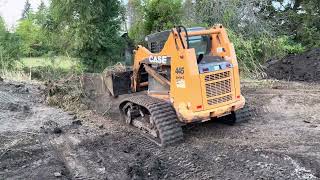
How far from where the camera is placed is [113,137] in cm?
724

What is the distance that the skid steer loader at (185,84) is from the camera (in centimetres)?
654

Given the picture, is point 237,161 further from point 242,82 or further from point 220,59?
point 242,82

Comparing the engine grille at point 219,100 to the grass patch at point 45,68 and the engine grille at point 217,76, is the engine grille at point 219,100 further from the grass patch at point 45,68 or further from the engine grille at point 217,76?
the grass patch at point 45,68

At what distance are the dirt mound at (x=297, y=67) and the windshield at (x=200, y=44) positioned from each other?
5976 mm

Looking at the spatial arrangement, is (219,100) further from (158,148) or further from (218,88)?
(158,148)

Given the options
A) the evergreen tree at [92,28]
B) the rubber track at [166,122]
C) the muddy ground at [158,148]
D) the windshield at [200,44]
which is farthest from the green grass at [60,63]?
the rubber track at [166,122]

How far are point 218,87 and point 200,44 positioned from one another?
811 millimetres

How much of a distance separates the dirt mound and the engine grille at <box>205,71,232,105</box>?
6104 millimetres

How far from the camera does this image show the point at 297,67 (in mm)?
13219

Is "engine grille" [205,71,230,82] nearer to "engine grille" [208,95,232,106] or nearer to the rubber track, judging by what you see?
"engine grille" [208,95,232,106]

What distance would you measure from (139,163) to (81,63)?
10.1 metres

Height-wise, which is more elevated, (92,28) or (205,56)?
(92,28)

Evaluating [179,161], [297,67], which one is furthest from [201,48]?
[297,67]

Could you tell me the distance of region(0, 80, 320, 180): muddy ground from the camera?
5.57 metres
